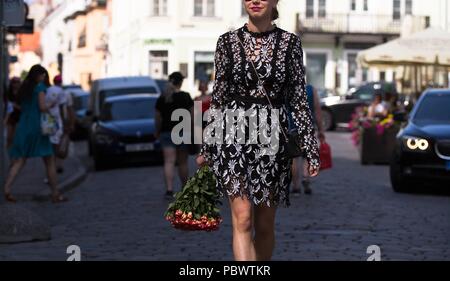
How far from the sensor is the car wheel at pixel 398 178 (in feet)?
55.0

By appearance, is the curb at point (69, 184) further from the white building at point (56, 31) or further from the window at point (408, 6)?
the white building at point (56, 31)

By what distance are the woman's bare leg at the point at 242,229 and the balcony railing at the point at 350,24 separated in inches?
2266

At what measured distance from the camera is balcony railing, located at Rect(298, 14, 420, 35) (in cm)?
6400

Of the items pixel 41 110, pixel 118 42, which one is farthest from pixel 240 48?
pixel 118 42

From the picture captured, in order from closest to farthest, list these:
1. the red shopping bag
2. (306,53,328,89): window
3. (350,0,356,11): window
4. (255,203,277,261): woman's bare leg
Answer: (255,203,277,261): woman's bare leg
the red shopping bag
(306,53,328,89): window
(350,0,356,11): window

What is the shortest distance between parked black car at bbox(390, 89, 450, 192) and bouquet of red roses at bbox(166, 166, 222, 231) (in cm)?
975

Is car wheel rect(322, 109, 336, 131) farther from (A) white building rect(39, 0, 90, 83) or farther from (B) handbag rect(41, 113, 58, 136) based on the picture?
(A) white building rect(39, 0, 90, 83)

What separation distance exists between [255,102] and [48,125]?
9.22m

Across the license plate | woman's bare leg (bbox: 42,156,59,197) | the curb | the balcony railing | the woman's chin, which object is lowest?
the curb

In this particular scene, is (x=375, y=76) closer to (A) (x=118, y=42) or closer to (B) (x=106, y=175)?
(A) (x=118, y=42)

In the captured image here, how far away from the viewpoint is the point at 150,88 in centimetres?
2930

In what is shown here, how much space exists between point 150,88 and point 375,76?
3536 cm

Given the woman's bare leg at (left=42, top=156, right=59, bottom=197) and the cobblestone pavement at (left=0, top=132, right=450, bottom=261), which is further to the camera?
the woman's bare leg at (left=42, top=156, right=59, bottom=197)
